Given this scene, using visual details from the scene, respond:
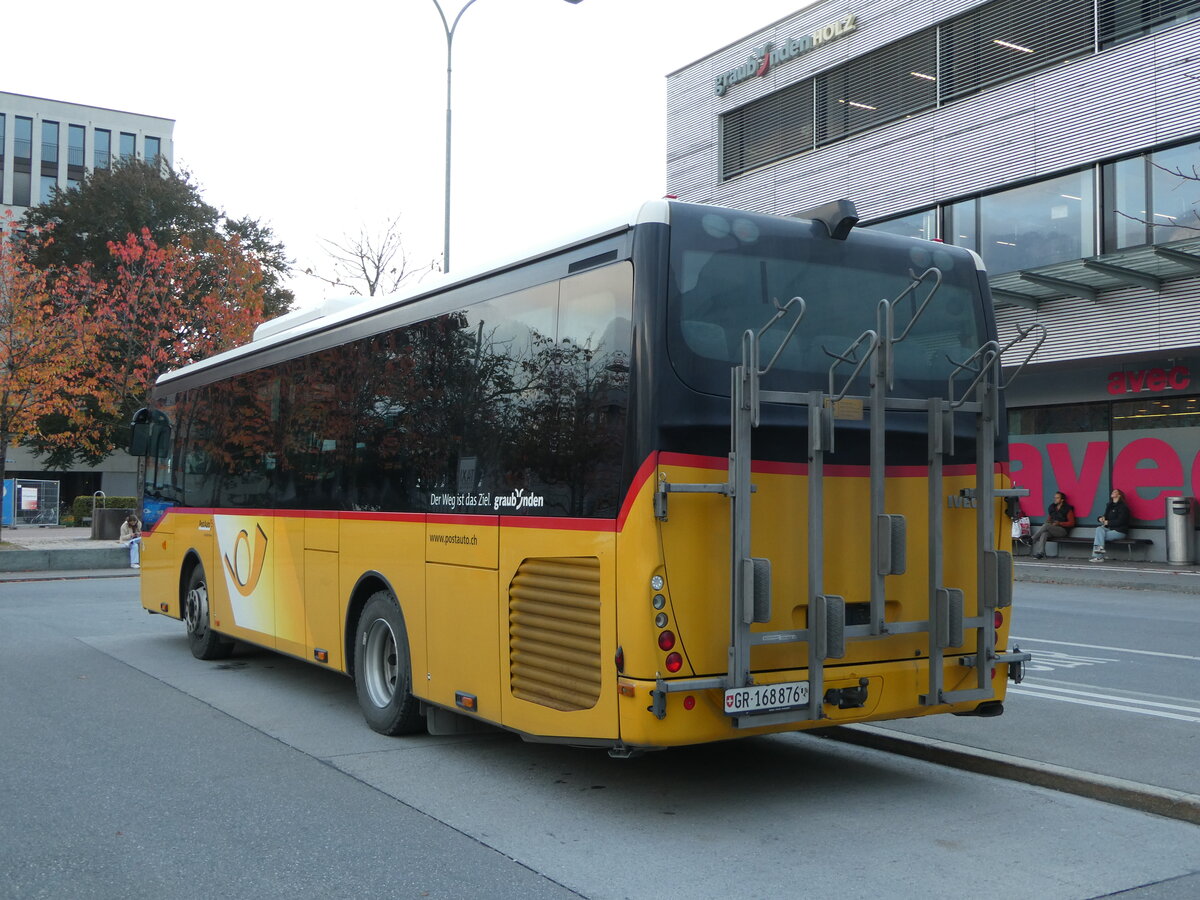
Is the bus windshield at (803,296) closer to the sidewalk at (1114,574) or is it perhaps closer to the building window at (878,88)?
the sidewalk at (1114,574)

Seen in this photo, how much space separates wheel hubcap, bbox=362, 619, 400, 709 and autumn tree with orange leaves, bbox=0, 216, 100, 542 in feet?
73.0

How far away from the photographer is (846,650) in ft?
20.2

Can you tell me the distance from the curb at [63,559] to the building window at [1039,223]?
1904cm

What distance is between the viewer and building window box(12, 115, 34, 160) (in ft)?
215

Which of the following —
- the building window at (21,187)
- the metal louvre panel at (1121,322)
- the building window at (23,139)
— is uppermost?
the building window at (23,139)

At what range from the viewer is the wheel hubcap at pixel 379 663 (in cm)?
812

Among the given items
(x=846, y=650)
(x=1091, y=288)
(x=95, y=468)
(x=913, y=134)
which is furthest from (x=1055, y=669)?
(x=95, y=468)

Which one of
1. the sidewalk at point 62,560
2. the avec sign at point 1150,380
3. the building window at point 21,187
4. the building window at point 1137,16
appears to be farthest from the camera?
the building window at point 21,187

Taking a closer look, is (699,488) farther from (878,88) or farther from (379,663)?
(878,88)

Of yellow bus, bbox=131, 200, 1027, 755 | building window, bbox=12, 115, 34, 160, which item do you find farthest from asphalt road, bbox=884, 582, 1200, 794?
building window, bbox=12, 115, 34, 160

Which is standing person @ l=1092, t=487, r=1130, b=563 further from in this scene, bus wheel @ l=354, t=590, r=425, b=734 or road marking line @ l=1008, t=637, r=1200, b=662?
bus wheel @ l=354, t=590, r=425, b=734

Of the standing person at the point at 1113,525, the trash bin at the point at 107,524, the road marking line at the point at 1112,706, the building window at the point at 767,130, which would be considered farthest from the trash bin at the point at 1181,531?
the trash bin at the point at 107,524

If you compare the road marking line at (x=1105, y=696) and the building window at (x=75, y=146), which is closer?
the road marking line at (x=1105, y=696)

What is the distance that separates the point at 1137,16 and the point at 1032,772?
837 inches
